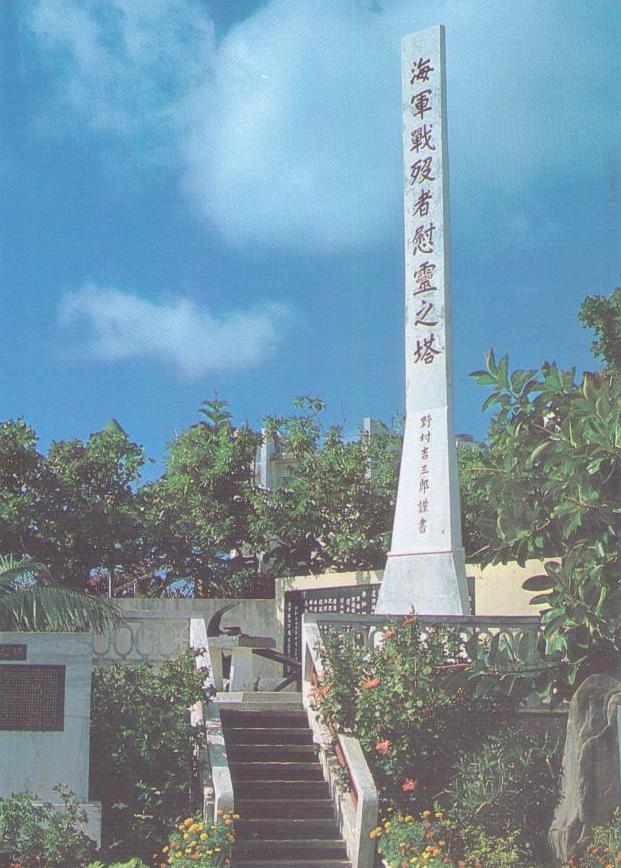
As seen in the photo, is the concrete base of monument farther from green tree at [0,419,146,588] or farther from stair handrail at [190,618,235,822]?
green tree at [0,419,146,588]

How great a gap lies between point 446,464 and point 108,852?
7.03 meters

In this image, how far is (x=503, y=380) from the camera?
1188cm

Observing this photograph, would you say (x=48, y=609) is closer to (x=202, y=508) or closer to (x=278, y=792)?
(x=278, y=792)

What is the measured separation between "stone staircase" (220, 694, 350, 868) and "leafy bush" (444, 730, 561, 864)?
1332mm

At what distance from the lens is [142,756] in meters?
11.9

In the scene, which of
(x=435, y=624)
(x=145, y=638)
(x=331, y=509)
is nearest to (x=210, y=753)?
(x=145, y=638)

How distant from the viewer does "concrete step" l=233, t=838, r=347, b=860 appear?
1152cm

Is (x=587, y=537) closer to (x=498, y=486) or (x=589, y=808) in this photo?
(x=498, y=486)

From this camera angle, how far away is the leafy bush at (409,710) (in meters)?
12.1

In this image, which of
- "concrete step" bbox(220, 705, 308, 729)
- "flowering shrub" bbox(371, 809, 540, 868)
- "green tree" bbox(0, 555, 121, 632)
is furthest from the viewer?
"concrete step" bbox(220, 705, 308, 729)

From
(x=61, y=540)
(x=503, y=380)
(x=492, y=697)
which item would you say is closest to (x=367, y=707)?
(x=492, y=697)

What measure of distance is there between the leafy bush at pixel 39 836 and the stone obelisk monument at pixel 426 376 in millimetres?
6071

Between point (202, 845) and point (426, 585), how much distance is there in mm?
6062

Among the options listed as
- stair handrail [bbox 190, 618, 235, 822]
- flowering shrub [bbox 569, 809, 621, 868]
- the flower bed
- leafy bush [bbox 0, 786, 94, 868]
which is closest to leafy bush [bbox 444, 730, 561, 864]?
the flower bed
